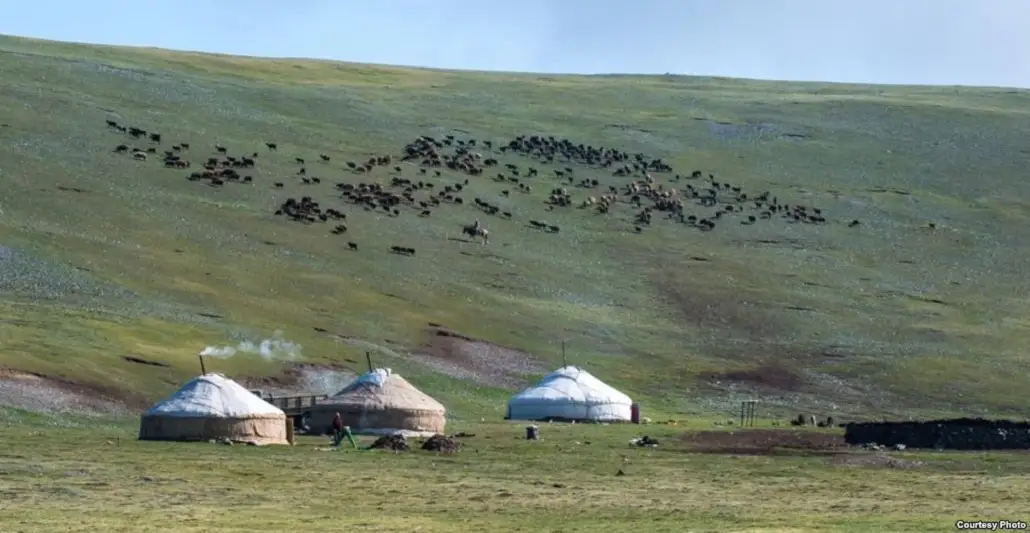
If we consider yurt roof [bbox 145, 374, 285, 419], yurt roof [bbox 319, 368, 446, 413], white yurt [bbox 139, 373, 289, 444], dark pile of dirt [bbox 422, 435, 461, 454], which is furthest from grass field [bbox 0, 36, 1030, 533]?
yurt roof [bbox 319, 368, 446, 413]

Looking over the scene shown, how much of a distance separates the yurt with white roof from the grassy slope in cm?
733

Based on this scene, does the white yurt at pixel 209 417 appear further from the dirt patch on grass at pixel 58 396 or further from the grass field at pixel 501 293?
the dirt patch on grass at pixel 58 396

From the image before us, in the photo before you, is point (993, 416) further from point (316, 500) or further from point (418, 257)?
point (316, 500)

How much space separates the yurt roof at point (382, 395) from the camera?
64750 millimetres

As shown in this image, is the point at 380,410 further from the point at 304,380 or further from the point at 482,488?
the point at 482,488

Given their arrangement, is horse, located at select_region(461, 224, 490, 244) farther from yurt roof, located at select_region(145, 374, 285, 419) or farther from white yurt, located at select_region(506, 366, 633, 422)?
yurt roof, located at select_region(145, 374, 285, 419)

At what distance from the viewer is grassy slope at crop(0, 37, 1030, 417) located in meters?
87.8

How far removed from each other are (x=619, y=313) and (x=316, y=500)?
6085 cm

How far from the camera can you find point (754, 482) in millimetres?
49094

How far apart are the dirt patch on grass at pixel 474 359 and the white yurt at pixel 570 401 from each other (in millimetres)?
7064

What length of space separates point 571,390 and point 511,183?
188ft

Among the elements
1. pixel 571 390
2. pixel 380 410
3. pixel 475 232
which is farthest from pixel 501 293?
pixel 380 410

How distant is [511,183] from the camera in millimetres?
132125

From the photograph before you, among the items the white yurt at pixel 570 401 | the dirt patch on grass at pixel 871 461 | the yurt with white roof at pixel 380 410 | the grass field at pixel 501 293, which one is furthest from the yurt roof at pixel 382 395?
the dirt patch on grass at pixel 871 461
